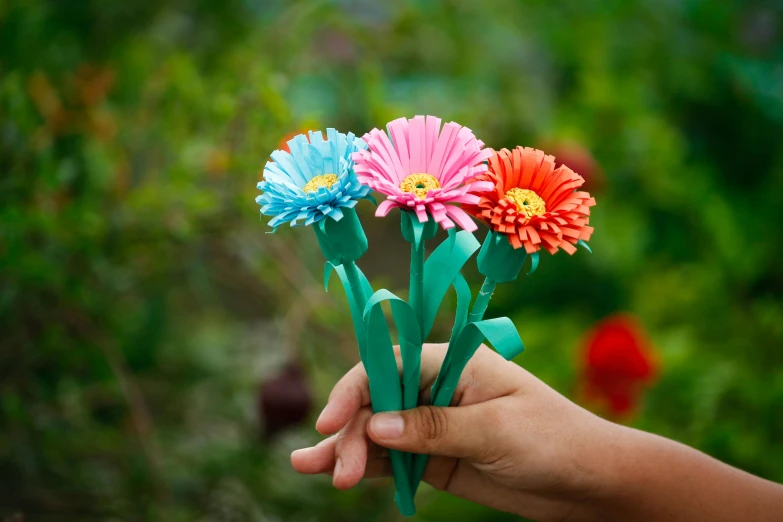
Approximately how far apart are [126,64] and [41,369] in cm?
41

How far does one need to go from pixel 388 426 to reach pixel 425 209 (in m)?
0.14

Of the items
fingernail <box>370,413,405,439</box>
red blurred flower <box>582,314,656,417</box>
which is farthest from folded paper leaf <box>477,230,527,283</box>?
red blurred flower <box>582,314,656,417</box>

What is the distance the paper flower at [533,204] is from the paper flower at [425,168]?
0.5 inches

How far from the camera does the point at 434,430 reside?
0.41 m

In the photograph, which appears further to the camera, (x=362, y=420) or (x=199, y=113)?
(x=199, y=113)

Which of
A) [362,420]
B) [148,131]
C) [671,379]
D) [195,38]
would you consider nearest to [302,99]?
[195,38]

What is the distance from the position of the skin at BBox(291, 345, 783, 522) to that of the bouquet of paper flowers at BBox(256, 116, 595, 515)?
0.10ft

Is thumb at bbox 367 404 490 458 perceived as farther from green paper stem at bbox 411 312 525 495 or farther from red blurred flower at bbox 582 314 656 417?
red blurred flower at bbox 582 314 656 417

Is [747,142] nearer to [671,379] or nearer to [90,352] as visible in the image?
[671,379]

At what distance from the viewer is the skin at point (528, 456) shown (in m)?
0.42

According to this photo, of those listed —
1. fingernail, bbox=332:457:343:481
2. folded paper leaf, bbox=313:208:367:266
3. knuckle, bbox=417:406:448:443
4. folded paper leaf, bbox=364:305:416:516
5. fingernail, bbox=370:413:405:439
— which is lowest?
fingernail, bbox=332:457:343:481

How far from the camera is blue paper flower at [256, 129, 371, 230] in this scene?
350 mm

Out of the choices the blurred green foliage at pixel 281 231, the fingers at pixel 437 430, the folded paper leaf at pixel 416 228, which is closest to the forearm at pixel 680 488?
the fingers at pixel 437 430

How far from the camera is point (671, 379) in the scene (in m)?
1.14
